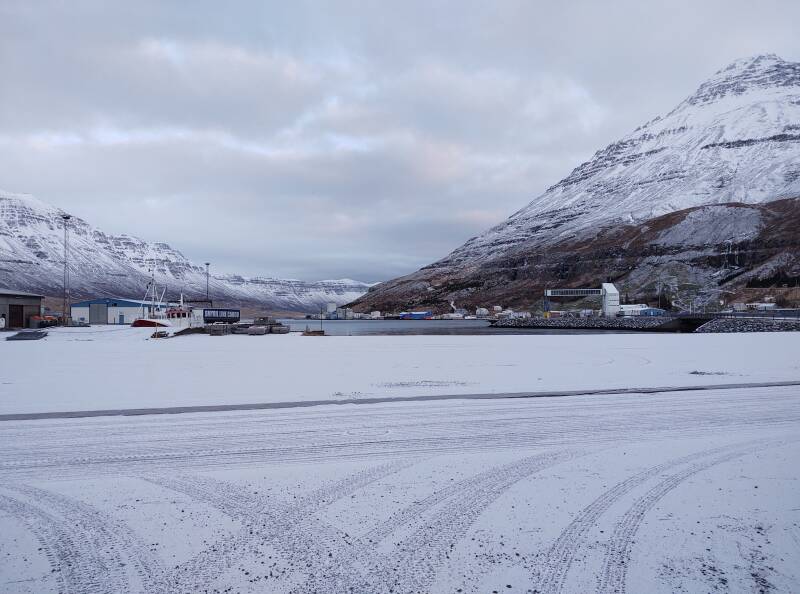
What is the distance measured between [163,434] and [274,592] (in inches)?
239

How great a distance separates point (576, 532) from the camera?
5426 millimetres

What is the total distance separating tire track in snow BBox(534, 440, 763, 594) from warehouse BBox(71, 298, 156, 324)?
8902 centimetres

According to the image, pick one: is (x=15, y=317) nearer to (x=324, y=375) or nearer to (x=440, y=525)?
(x=324, y=375)

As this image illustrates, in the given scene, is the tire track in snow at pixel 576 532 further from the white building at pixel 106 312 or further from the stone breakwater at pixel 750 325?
the white building at pixel 106 312

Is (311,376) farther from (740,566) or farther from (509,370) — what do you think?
(740,566)

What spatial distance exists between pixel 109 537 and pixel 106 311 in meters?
91.6

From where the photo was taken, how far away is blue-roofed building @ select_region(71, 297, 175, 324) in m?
84.4

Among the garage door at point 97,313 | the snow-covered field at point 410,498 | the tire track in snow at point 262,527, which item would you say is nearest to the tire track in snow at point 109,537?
the snow-covered field at point 410,498

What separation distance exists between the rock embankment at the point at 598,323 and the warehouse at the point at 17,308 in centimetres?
8339

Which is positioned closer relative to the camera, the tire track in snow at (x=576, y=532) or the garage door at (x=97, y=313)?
the tire track in snow at (x=576, y=532)

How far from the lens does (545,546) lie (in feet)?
16.8

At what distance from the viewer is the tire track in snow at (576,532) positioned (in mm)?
4586

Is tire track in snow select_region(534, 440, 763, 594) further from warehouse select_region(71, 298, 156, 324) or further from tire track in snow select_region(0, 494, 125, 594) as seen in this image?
warehouse select_region(71, 298, 156, 324)

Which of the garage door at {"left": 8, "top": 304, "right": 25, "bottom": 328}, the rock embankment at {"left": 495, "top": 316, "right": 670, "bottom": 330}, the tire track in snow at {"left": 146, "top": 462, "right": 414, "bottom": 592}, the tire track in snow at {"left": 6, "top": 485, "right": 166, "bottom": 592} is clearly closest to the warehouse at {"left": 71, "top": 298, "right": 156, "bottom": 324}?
the garage door at {"left": 8, "top": 304, "right": 25, "bottom": 328}
